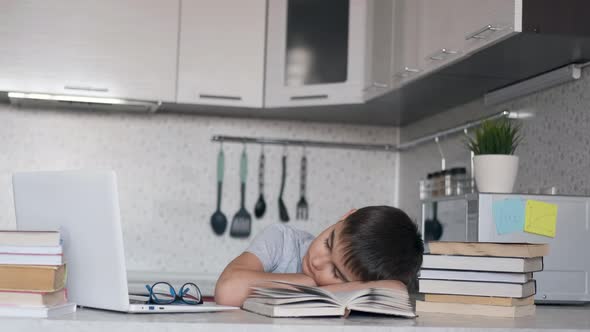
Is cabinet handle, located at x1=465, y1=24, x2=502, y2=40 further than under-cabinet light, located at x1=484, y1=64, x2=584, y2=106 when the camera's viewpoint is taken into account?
No

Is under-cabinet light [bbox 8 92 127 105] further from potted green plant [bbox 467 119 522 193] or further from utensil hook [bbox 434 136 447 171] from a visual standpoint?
potted green plant [bbox 467 119 522 193]

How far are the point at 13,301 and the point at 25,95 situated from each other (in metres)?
1.88

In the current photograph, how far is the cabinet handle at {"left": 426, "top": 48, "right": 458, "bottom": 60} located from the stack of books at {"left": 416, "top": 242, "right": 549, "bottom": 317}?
0.75m

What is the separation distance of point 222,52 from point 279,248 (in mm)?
1231

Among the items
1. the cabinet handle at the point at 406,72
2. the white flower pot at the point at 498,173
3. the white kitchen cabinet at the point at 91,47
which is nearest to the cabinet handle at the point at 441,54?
the cabinet handle at the point at 406,72

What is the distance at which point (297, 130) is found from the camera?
11.7ft

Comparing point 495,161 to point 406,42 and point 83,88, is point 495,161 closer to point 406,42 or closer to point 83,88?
point 406,42

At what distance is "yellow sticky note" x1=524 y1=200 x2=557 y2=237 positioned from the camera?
2016mm

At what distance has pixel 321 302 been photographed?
1399 millimetres

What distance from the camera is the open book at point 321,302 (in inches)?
54.0

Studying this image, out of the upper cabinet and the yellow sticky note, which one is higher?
the upper cabinet

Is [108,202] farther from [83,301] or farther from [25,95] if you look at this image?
[25,95]

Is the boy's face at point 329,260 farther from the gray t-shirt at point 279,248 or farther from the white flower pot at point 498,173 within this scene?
the white flower pot at point 498,173

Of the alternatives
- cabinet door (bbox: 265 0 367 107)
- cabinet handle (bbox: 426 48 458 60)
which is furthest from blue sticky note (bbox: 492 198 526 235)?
cabinet door (bbox: 265 0 367 107)
